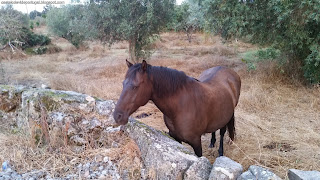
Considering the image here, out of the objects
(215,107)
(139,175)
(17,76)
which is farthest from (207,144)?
(17,76)

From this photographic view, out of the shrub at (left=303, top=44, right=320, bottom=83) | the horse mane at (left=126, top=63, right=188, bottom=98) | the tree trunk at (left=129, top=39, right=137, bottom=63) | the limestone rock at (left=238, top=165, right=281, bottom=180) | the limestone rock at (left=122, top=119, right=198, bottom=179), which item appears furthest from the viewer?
the tree trunk at (left=129, top=39, right=137, bottom=63)

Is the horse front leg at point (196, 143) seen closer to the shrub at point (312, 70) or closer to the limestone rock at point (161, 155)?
the limestone rock at point (161, 155)

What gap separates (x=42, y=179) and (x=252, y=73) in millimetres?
7481

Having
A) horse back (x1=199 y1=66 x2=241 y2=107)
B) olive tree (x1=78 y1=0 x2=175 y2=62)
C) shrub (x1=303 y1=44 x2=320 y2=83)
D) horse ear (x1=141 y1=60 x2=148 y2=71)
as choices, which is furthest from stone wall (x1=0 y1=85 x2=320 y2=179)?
olive tree (x1=78 y1=0 x2=175 y2=62)

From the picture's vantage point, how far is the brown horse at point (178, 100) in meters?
2.06

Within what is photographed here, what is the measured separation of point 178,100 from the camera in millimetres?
2369

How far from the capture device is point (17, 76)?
8.59 meters

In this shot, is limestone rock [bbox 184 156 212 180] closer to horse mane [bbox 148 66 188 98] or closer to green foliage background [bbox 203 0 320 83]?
horse mane [bbox 148 66 188 98]

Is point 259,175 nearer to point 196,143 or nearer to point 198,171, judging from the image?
point 198,171

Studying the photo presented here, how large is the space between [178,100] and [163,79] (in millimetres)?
310

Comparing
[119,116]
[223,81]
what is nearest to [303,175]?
[119,116]

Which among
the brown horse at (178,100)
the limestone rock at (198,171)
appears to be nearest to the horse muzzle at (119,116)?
the brown horse at (178,100)

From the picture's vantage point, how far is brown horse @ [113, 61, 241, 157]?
2057mm

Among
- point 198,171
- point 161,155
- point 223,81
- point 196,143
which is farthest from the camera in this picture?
point 223,81
